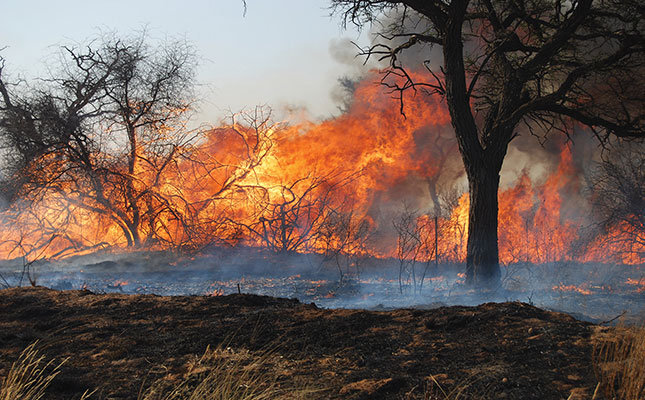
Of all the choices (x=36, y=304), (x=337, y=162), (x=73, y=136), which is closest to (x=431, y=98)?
(x=337, y=162)

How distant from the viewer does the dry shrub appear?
3068mm

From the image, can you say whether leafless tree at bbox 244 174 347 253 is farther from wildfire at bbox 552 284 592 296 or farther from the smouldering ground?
wildfire at bbox 552 284 592 296

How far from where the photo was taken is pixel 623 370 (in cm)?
330

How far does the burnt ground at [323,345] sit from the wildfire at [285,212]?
653 centimetres

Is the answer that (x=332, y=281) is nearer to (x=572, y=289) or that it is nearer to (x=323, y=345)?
(x=572, y=289)

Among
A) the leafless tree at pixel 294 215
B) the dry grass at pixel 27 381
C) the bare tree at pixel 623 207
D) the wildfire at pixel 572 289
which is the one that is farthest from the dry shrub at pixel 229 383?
the bare tree at pixel 623 207

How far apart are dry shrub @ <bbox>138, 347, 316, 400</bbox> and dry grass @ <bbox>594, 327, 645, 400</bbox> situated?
174 cm

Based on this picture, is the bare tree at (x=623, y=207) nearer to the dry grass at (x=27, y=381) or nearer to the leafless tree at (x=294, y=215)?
the leafless tree at (x=294, y=215)

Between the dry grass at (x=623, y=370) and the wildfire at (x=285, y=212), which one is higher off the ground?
the wildfire at (x=285, y=212)

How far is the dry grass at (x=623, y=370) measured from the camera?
10.0 ft

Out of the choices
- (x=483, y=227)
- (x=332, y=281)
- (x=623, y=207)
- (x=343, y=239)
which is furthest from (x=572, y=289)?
(x=343, y=239)

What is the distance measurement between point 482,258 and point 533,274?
1816mm

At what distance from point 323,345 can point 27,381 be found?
7.10ft

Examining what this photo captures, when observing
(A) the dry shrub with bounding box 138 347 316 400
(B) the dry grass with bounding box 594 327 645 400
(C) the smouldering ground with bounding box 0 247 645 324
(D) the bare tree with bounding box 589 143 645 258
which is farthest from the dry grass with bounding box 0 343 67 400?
(D) the bare tree with bounding box 589 143 645 258
